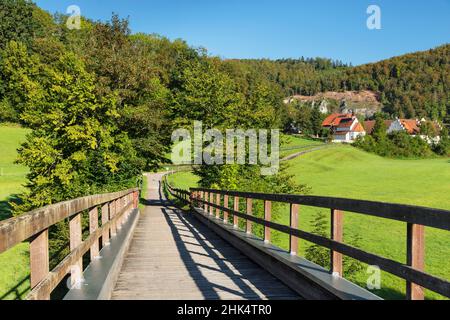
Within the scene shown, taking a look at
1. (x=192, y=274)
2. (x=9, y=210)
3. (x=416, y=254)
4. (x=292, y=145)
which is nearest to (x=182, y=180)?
(x=9, y=210)

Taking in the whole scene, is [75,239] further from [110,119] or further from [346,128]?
[346,128]

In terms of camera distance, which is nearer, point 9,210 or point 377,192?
point 9,210

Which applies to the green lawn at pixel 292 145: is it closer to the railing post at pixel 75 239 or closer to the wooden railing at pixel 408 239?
the wooden railing at pixel 408 239

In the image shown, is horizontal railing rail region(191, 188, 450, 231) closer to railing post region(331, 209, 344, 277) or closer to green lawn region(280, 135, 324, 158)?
railing post region(331, 209, 344, 277)

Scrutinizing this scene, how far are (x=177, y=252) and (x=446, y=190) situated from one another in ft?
147

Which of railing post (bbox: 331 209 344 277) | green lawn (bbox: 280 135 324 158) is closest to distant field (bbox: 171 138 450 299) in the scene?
green lawn (bbox: 280 135 324 158)

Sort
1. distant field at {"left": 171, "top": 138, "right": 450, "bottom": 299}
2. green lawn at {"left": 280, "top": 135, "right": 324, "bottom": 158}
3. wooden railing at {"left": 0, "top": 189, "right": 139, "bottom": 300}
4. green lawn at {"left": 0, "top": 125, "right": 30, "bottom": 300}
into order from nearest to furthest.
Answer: wooden railing at {"left": 0, "top": 189, "right": 139, "bottom": 300}
green lawn at {"left": 0, "top": 125, "right": 30, "bottom": 300}
distant field at {"left": 171, "top": 138, "right": 450, "bottom": 299}
green lawn at {"left": 280, "top": 135, "right": 324, "bottom": 158}

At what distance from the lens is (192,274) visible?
720 cm

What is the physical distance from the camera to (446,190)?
1852 inches

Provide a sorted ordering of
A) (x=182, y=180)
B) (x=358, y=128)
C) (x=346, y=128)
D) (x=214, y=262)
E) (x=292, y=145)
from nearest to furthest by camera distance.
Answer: (x=214, y=262)
(x=182, y=180)
(x=292, y=145)
(x=358, y=128)
(x=346, y=128)

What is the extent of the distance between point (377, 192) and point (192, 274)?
42.5 metres

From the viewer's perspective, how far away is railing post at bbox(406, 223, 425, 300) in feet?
12.1

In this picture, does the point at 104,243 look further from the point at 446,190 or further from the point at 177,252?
the point at 446,190

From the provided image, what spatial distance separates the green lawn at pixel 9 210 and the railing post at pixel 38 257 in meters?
6.95
